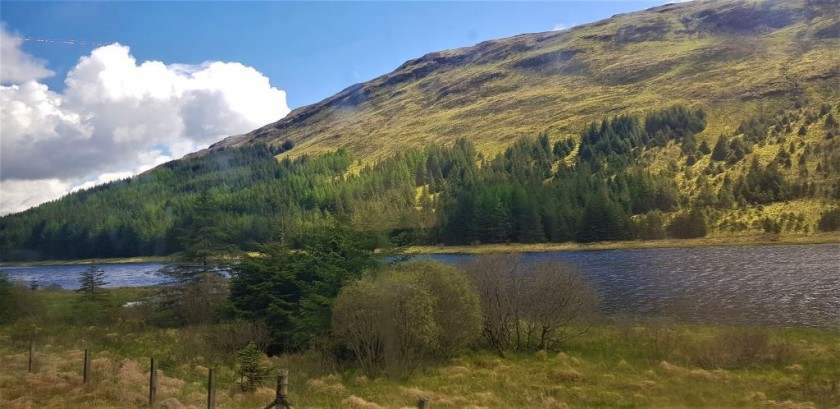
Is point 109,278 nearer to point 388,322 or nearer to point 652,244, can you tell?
point 388,322

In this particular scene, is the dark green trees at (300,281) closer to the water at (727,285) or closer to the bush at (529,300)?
the bush at (529,300)

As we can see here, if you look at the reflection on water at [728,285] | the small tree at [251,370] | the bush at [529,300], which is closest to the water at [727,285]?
the reflection on water at [728,285]

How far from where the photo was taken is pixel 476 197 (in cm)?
16188

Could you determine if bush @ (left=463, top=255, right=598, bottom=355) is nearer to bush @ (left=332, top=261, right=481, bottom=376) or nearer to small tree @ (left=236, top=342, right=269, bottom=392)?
bush @ (left=332, top=261, right=481, bottom=376)

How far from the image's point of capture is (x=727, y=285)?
61.9 meters

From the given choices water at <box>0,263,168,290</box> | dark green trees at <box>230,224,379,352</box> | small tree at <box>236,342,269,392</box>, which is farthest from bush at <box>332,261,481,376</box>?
water at <box>0,263,168,290</box>

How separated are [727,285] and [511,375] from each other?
4351 centimetres

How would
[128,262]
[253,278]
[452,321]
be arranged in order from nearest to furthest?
[452,321], [253,278], [128,262]

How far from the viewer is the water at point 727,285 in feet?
151

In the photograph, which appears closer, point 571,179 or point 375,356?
point 375,356

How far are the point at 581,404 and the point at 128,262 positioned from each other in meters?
196

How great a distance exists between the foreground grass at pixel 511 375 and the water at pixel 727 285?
702 centimetres

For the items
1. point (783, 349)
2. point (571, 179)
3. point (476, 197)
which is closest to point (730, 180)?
point (571, 179)

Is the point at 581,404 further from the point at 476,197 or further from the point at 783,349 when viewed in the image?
the point at 476,197
